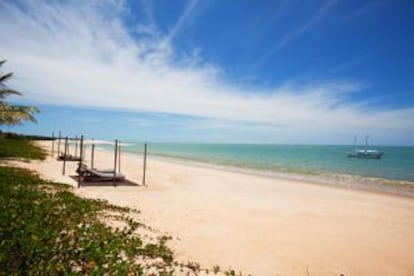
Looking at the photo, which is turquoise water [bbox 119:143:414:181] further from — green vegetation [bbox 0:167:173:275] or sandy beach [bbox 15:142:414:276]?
green vegetation [bbox 0:167:173:275]

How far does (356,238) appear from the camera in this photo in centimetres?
863

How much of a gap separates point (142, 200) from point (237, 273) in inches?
276

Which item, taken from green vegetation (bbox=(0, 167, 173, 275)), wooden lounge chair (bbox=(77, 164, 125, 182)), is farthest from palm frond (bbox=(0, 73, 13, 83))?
green vegetation (bbox=(0, 167, 173, 275))

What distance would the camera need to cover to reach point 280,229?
9.03 metres

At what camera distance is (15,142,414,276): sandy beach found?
6488mm

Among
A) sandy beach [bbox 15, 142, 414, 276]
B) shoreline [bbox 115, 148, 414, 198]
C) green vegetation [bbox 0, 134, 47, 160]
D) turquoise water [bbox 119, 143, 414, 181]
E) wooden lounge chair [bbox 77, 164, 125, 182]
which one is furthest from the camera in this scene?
turquoise water [bbox 119, 143, 414, 181]

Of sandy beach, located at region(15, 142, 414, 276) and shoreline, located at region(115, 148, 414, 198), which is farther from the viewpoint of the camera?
shoreline, located at region(115, 148, 414, 198)

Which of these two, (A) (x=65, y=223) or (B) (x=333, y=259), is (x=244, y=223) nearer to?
(B) (x=333, y=259)

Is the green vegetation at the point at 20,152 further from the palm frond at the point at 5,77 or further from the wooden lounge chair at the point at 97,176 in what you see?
the wooden lounge chair at the point at 97,176

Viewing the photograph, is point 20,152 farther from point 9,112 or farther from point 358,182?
point 358,182

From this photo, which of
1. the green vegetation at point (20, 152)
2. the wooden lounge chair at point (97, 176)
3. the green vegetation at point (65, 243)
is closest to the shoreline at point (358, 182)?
the wooden lounge chair at point (97, 176)

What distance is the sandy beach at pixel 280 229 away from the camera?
6.49 metres

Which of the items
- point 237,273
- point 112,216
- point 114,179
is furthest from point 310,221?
point 114,179

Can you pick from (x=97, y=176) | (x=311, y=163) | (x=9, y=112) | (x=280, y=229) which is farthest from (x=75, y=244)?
(x=311, y=163)
